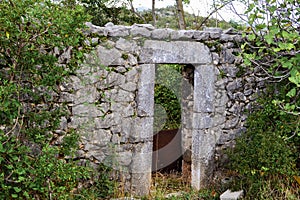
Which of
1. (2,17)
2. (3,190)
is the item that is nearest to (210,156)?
(3,190)

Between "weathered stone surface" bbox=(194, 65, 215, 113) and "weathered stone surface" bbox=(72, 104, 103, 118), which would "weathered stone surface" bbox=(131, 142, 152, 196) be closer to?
"weathered stone surface" bbox=(72, 104, 103, 118)

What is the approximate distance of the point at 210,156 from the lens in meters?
5.80

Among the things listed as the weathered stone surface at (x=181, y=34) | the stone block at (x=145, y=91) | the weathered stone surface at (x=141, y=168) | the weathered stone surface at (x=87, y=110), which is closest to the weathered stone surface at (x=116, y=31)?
the stone block at (x=145, y=91)

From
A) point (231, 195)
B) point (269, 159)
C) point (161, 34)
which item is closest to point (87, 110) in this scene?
point (161, 34)

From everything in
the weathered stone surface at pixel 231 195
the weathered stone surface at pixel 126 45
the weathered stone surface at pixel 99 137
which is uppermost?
the weathered stone surface at pixel 126 45

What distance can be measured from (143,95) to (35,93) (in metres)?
1.41

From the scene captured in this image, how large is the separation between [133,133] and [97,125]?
0.50 metres

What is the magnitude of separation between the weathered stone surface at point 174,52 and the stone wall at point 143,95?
1cm

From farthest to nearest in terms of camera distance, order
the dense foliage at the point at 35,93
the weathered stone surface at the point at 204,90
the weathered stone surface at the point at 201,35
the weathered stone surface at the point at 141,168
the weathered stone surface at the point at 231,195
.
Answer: the weathered stone surface at the point at 204,90
the weathered stone surface at the point at 201,35
the weathered stone surface at the point at 141,168
the weathered stone surface at the point at 231,195
the dense foliage at the point at 35,93

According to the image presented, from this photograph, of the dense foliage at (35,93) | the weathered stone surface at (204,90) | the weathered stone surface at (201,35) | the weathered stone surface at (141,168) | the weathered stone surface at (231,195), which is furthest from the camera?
the weathered stone surface at (204,90)

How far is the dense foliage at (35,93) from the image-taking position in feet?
12.7

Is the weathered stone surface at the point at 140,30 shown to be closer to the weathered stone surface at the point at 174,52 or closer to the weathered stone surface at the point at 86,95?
the weathered stone surface at the point at 174,52

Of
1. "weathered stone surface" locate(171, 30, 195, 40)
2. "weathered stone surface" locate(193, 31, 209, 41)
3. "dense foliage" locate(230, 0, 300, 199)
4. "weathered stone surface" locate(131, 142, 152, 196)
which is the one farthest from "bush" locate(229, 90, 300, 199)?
"weathered stone surface" locate(171, 30, 195, 40)

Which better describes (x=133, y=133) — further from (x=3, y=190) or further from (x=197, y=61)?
(x=3, y=190)
